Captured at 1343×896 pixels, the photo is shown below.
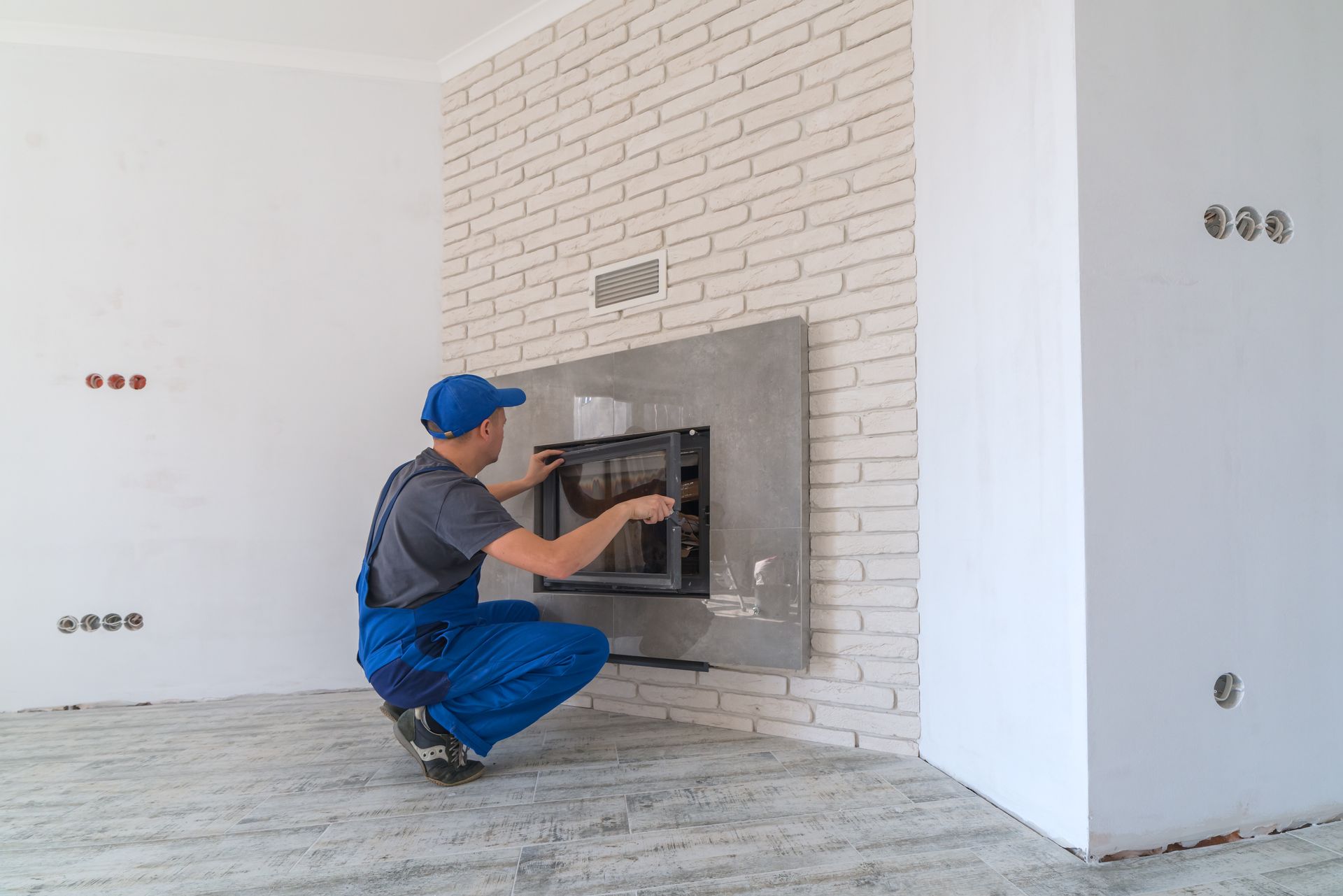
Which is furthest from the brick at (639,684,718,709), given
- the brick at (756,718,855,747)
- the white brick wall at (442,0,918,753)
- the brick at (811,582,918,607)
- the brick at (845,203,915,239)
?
the brick at (845,203,915,239)

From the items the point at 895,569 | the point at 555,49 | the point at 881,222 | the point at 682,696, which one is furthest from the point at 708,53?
the point at 682,696

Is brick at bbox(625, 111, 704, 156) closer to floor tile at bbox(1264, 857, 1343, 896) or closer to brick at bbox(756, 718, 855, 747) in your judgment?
→ brick at bbox(756, 718, 855, 747)

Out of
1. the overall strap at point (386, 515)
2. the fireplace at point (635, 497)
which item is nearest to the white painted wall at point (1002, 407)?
the fireplace at point (635, 497)

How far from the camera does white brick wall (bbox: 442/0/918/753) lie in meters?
2.53

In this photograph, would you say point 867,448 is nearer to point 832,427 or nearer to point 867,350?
point 832,427

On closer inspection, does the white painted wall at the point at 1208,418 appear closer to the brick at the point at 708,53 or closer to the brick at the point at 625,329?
the brick at the point at 708,53

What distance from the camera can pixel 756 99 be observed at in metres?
2.86

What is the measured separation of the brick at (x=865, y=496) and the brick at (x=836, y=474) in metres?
0.03

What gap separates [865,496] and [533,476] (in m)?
1.30

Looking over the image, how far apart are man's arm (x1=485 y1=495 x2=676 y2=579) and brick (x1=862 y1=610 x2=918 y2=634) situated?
82 cm

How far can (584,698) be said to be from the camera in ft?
10.8

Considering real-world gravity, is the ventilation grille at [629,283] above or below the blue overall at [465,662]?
above

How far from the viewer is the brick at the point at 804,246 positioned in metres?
2.67

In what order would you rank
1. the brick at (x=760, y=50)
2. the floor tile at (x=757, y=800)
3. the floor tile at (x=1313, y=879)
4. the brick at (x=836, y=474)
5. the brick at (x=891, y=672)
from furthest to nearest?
the brick at (x=760, y=50) → the brick at (x=836, y=474) → the brick at (x=891, y=672) → the floor tile at (x=757, y=800) → the floor tile at (x=1313, y=879)
